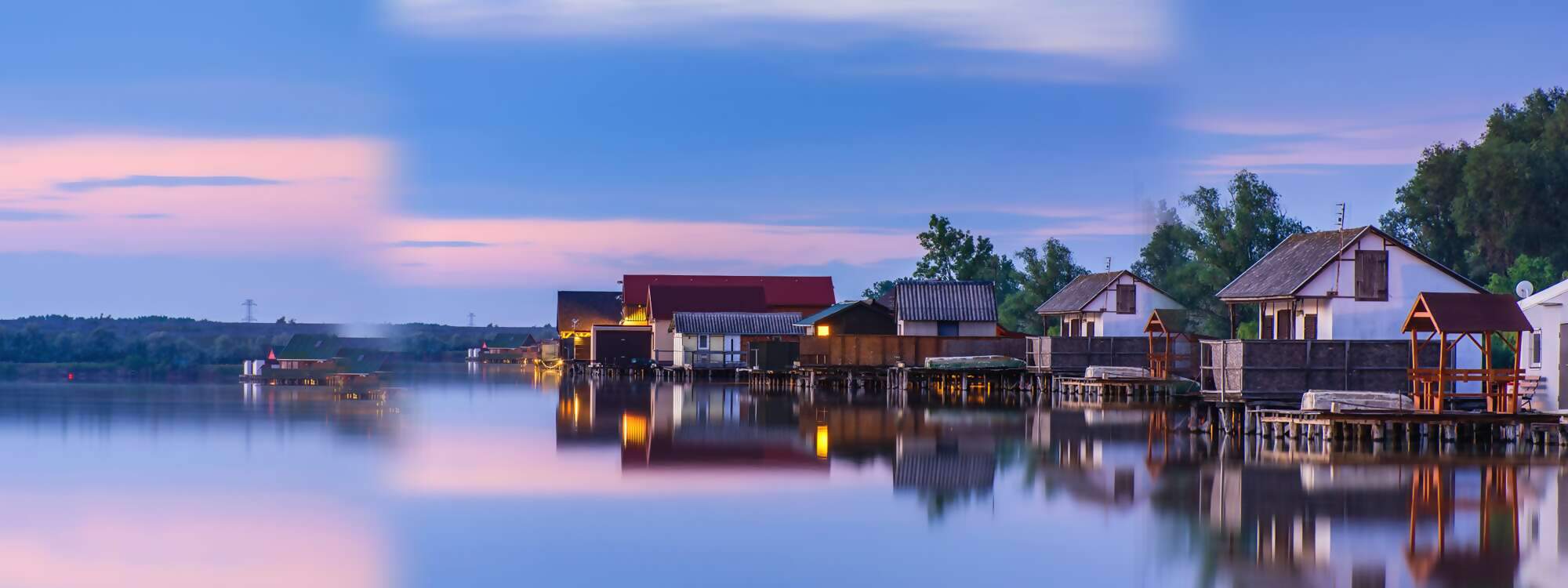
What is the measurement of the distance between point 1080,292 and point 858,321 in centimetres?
1038

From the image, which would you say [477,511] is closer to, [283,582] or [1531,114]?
[283,582]

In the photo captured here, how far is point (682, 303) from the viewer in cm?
9162

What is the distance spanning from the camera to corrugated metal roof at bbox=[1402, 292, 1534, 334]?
31922 millimetres

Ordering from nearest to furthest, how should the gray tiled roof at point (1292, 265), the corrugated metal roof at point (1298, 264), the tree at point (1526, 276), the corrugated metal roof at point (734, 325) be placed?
the corrugated metal roof at point (1298, 264) → the gray tiled roof at point (1292, 265) → the tree at point (1526, 276) → the corrugated metal roof at point (734, 325)

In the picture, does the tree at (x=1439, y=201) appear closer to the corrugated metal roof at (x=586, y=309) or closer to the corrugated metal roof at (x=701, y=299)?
the corrugated metal roof at (x=701, y=299)

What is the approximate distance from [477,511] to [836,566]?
7.00 m

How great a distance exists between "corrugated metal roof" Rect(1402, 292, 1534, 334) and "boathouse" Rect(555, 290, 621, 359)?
269ft

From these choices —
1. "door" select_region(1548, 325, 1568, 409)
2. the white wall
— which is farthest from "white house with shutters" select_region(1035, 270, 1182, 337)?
"door" select_region(1548, 325, 1568, 409)

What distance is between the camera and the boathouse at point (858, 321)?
74750 mm

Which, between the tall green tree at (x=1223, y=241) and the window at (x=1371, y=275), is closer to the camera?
the window at (x=1371, y=275)

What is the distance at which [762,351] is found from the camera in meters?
73.8

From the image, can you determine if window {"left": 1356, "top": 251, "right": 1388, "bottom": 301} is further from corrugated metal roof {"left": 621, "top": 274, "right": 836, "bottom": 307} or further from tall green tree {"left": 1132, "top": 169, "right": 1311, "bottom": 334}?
corrugated metal roof {"left": 621, "top": 274, "right": 836, "bottom": 307}

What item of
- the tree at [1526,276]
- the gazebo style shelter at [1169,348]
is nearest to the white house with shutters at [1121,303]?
the gazebo style shelter at [1169,348]

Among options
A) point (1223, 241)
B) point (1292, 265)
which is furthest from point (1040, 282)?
point (1292, 265)
